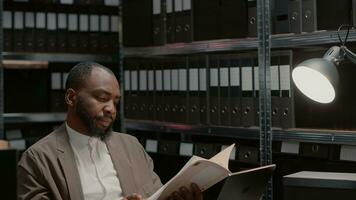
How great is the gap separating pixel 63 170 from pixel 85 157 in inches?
5.0

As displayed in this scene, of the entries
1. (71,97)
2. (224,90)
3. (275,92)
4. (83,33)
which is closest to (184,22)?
(224,90)

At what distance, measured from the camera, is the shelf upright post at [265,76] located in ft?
9.09

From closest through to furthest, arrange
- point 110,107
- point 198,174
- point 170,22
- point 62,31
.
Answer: point 198,174 → point 110,107 → point 170,22 → point 62,31

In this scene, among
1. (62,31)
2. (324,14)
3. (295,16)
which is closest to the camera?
(324,14)

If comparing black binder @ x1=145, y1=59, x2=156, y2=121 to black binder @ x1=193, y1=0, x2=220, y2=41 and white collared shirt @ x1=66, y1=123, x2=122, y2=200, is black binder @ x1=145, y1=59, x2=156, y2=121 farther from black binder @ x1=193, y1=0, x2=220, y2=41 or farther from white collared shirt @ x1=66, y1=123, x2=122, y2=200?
white collared shirt @ x1=66, y1=123, x2=122, y2=200

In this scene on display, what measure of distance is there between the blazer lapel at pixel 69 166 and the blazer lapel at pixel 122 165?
0.17m

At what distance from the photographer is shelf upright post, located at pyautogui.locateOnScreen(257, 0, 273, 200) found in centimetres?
277

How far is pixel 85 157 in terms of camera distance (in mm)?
2207

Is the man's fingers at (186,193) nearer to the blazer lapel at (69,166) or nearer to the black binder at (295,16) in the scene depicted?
the blazer lapel at (69,166)

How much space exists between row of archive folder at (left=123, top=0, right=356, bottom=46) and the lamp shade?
380 mm

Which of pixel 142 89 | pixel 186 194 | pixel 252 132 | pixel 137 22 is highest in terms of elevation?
pixel 137 22

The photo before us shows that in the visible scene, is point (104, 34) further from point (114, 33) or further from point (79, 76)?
point (79, 76)

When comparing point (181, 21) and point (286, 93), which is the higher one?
point (181, 21)

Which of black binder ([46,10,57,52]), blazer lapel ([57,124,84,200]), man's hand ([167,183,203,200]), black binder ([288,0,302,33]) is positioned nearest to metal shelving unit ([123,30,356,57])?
black binder ([288,0,302,33])
